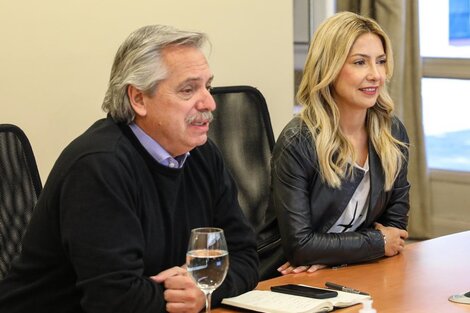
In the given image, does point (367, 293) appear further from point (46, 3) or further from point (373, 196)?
point (46, 3)

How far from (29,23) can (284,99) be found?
1397mm

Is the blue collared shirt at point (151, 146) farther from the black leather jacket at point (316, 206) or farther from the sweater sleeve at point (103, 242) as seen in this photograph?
the black leather jacket at point (316, 206)

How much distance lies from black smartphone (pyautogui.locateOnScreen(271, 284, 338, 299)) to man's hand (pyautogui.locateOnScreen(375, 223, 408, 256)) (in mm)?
536

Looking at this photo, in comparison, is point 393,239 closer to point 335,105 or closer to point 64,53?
point 335,105

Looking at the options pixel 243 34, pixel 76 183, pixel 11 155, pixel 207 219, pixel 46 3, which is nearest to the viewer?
pixel 76 183

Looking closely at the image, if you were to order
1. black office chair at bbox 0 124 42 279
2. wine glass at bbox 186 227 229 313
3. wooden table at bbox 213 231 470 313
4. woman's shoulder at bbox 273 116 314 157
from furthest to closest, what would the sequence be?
woman's shoulder at bbox 273 116 314 157, black office chair at bbox 0 124 42 279, wooden table at bbox 213 231 470 313, wine glass at bbox 186 227 229 313

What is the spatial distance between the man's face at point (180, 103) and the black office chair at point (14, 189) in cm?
50

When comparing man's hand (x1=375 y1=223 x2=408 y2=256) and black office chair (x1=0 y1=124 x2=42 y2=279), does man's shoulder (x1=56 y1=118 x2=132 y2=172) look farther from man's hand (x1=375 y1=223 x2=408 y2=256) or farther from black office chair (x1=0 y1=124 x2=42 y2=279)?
man's hand (x1=375 y1=223 x2=408 y2=256)

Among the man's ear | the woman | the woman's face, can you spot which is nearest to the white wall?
the woman

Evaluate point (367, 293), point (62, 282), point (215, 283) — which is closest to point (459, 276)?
point (367, 293)

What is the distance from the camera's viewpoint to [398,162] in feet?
9.59

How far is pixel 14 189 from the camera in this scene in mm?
2424

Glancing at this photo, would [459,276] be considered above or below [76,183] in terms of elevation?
below

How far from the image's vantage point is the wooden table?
203 centimetres
